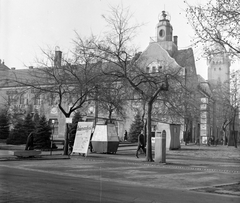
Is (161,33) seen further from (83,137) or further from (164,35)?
(83,137)

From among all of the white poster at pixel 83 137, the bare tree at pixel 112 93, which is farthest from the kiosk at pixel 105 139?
the white poster at pixel 83 137

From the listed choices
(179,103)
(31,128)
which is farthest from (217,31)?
(31,128)

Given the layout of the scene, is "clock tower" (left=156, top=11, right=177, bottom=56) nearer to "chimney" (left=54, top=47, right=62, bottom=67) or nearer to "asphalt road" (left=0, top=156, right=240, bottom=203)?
"chimney" (left=54, top=47, right=62, bottom=67)

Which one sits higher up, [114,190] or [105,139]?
[105,139]

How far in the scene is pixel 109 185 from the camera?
10766 mm

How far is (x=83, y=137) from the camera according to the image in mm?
23359

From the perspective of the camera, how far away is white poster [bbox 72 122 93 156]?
23.0 m

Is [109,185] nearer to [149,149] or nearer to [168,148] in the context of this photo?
[149,149]

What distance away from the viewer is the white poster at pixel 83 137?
75.6ft

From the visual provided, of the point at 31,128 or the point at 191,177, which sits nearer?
the point at 191,177

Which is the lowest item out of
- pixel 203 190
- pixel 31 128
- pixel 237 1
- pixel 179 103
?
pixel 203 190

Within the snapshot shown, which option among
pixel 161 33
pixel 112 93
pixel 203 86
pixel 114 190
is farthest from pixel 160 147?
pixel 161 33

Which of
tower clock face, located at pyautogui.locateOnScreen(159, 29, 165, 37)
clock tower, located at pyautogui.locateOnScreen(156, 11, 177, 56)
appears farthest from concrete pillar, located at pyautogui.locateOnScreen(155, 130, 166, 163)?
tower clock face, located at pyautogui.locateOnScreen(159, 29, 165, 37)

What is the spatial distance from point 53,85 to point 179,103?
1177 centimetres
